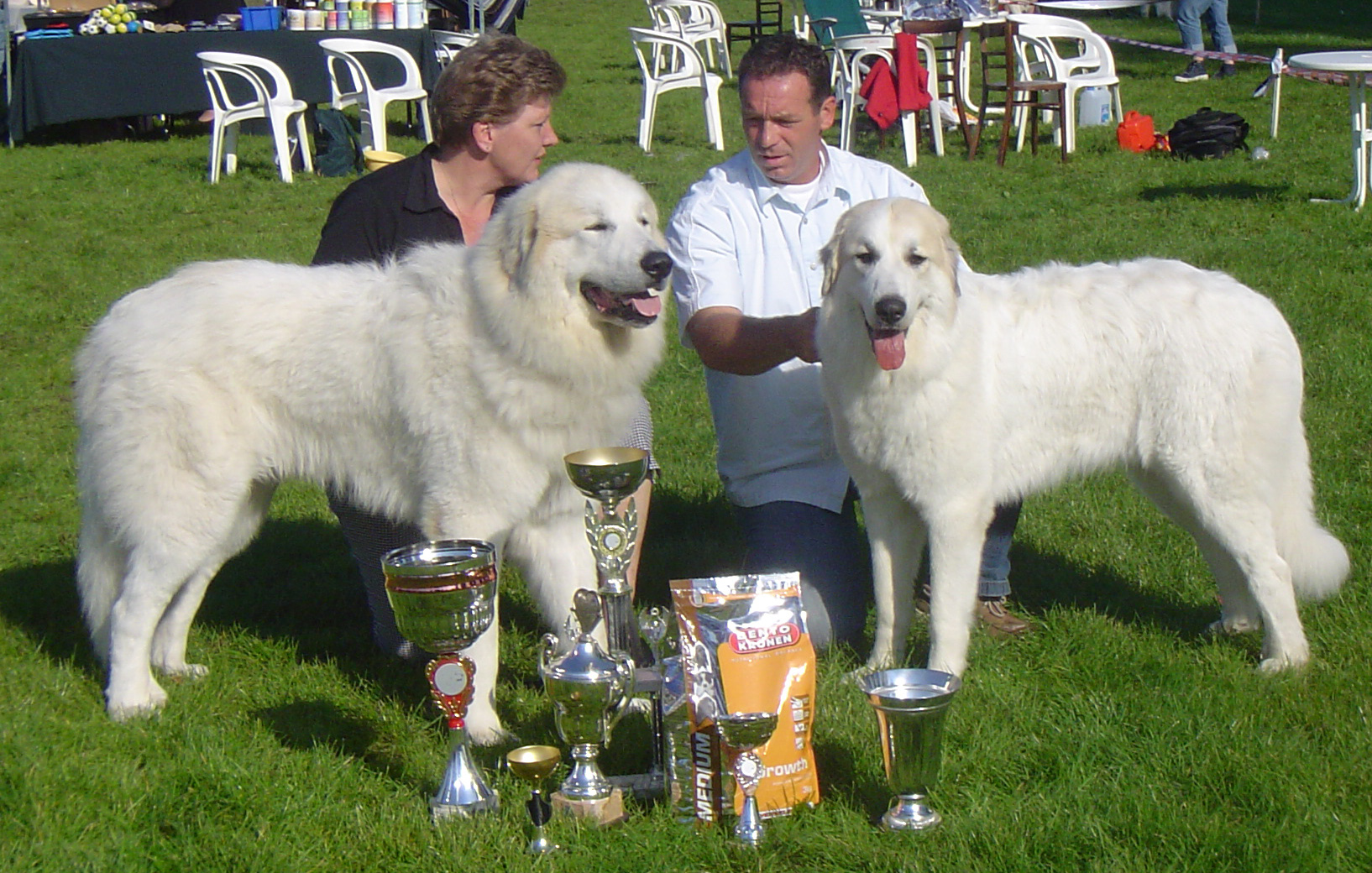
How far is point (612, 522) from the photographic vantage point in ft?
9.14

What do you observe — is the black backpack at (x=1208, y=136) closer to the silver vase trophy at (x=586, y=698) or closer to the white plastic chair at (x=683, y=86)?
the white plastic chair at (x=683, y=86)

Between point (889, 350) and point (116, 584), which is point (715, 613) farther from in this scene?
point (116, 584)

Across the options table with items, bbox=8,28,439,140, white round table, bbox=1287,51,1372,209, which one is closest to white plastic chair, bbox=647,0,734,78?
table with items, bbox=8,28,439,140

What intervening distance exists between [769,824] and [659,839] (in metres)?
0.25

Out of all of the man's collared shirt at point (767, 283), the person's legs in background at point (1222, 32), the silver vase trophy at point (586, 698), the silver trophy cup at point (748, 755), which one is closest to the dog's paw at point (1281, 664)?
the man's collared shirt at point (767, 283)

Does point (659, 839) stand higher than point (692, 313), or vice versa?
point (692, 313)

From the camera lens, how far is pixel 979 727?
2963mm

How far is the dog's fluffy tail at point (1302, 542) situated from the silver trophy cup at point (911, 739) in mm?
1333

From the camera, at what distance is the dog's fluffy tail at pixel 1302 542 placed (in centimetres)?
338

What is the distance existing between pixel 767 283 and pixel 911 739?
170 centimetres

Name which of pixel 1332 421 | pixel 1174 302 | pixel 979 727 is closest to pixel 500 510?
pixel 979 727

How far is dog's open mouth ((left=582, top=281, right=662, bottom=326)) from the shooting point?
3.01 m

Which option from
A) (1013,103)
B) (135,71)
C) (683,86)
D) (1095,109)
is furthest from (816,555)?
(135,71)

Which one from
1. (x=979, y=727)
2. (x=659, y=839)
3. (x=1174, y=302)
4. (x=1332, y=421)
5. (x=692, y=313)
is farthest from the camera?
A: (x=1332, y=421)
